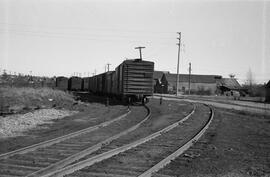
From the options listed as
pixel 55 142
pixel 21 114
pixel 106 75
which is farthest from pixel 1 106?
pixel 106 75

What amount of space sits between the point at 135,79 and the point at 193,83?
8875 centimetres

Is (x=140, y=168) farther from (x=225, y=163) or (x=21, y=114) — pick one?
(x=21, y=114)

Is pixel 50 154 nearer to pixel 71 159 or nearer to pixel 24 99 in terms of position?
pixel 71 159

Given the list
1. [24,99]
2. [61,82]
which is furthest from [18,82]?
[61,82]

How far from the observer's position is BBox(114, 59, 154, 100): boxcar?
26.5 meters

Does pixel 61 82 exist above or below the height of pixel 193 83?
below

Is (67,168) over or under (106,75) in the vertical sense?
under

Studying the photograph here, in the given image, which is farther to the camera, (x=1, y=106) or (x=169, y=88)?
(x=169, y=88)

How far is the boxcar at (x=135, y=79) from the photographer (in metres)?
26.5

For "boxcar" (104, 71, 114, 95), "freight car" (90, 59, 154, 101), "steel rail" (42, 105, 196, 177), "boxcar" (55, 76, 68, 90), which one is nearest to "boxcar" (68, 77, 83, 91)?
"boxcar" (55, 76, 68, 90)

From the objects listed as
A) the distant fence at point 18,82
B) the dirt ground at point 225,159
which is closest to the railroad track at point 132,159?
the dirt ground at point 225,159

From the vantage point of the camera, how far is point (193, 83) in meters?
113

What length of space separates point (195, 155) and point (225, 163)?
0.89 meters

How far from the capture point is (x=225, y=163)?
24.8 ft
